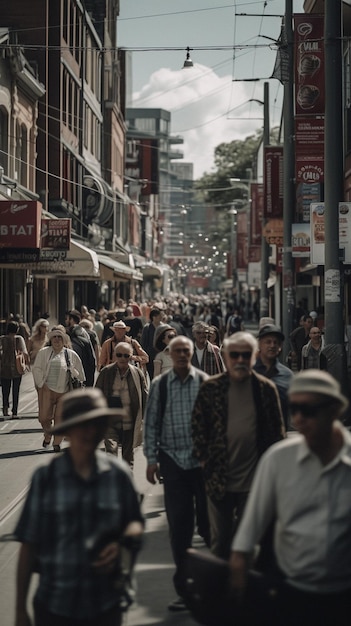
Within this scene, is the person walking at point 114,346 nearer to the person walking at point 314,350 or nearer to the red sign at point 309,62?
the person walking at point 314,350

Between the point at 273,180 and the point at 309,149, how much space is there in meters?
11.3

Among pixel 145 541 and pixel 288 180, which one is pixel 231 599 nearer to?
pixel 145 541

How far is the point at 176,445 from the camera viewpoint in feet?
28.1

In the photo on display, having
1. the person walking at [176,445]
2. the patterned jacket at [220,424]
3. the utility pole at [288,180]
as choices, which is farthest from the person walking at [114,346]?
the utility pole at [288,180]

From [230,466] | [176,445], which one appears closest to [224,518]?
[230,466]

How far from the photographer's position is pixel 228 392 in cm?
762

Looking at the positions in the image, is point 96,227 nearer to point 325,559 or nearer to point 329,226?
point 329,226

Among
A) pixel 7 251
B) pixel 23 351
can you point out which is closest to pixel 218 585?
pixel 23 351

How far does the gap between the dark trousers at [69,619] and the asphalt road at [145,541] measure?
9.21 ft

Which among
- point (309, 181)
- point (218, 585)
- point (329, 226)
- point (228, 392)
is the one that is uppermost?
point (309, 181)

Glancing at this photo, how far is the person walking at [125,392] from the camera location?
12492 millimetres

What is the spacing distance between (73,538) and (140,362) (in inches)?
455

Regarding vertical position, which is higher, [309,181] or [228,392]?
[309,181]

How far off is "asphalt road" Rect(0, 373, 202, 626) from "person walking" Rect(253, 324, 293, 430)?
1518 mm
